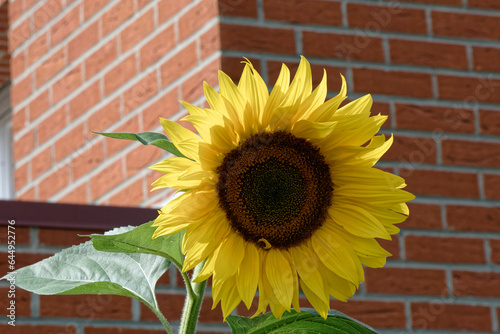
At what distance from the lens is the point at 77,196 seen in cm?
268

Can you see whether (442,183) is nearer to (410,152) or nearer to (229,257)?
(410,152)

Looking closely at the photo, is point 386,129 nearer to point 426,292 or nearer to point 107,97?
point 426,292

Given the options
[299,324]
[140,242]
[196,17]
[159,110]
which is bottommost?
[299,324]

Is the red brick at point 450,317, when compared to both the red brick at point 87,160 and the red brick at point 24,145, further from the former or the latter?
the red brick at point 24,145

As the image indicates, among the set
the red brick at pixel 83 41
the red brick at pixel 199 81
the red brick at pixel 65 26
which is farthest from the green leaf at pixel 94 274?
the red brick at pixel 65 26

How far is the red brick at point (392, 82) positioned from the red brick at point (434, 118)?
0.14ft

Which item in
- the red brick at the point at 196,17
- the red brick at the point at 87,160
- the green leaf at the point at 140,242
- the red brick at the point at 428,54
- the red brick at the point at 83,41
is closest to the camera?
the green leaf at the point at 140,242

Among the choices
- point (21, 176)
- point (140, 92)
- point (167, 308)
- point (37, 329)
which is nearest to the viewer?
point (37, 329)

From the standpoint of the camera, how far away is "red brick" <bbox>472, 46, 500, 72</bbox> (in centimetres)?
259

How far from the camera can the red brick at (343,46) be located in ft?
7.85

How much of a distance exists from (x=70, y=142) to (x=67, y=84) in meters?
0.20

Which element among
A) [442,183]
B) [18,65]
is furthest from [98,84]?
[442,183]

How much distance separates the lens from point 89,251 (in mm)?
1105

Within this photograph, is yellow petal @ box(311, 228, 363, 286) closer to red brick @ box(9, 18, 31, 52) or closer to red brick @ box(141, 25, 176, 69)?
red brick @ box(141, 25, 176, 69)
